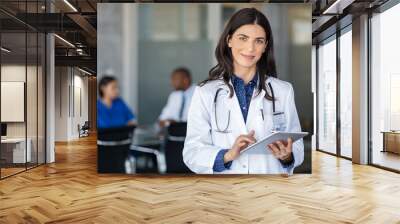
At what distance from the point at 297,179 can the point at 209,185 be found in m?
1.47

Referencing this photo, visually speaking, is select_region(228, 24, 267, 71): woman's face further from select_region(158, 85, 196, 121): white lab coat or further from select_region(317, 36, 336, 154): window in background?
select_region(317, 36, 336, 154): window in background

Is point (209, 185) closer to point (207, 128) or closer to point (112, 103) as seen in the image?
point (207, 128)

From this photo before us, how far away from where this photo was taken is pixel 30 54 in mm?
7574

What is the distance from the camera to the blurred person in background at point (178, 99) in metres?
6.22

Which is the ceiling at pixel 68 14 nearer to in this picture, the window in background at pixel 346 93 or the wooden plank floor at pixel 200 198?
the window in background at pixel 346 93

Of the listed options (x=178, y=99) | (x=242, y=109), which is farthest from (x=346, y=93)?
(x=178, y=99)

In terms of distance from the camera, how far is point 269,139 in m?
5.45

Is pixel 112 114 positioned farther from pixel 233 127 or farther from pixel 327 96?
pixel 327 96

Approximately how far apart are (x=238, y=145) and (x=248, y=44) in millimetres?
1423

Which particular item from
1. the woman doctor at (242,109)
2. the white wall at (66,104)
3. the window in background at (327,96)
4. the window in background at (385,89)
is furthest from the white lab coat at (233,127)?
the white wall at (66,104)

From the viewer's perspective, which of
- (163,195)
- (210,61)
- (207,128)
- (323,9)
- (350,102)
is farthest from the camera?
(350,102)

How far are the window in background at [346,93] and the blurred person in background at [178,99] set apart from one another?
4406 mm

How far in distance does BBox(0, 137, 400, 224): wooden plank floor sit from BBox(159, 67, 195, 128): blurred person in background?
96 centimetres

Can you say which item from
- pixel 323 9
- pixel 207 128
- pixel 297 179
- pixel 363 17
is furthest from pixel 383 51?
pixel 207 128
